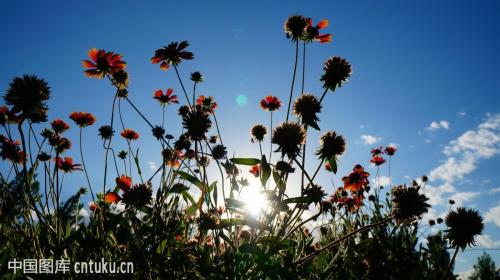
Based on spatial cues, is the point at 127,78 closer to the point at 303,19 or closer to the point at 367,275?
the point at 303,19

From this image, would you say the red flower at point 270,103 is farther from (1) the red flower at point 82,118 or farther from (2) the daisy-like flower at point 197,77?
(1) the red flower at point 82,118

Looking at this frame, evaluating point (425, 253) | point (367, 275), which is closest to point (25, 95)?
point (367, 275)

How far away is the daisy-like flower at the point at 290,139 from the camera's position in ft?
6.25

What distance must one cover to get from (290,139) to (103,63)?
1.81m

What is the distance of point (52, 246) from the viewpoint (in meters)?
1.85

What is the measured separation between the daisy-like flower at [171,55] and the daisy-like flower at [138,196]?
125 centimetres

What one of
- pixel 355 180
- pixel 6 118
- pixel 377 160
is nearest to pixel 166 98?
pixel 6 118

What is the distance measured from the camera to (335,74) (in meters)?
2.19

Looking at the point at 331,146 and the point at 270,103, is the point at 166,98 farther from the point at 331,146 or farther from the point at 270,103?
the point at 331,146

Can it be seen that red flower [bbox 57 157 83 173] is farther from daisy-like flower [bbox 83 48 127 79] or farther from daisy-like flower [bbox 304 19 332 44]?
daisy-like flower [bbox 304 19 332 44]

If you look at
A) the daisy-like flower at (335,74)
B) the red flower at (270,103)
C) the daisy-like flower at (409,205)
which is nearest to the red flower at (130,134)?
the red flower at (270,103)

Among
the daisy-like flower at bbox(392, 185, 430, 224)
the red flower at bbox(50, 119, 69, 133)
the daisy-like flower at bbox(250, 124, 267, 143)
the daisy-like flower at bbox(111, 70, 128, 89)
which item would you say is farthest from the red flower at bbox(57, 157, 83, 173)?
the daisy-like flower at bbox(392, 185, 430, 224)

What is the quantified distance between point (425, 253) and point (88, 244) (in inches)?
129

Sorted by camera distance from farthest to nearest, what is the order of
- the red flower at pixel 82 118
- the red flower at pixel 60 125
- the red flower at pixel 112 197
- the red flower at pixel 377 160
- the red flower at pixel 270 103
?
the red flower at pixel 377 160 → the red flower at pixel 270 103 → the red flower at pixel 82 118 → the red flower at pixel 60 125 → the red flower at pixel 112 197
